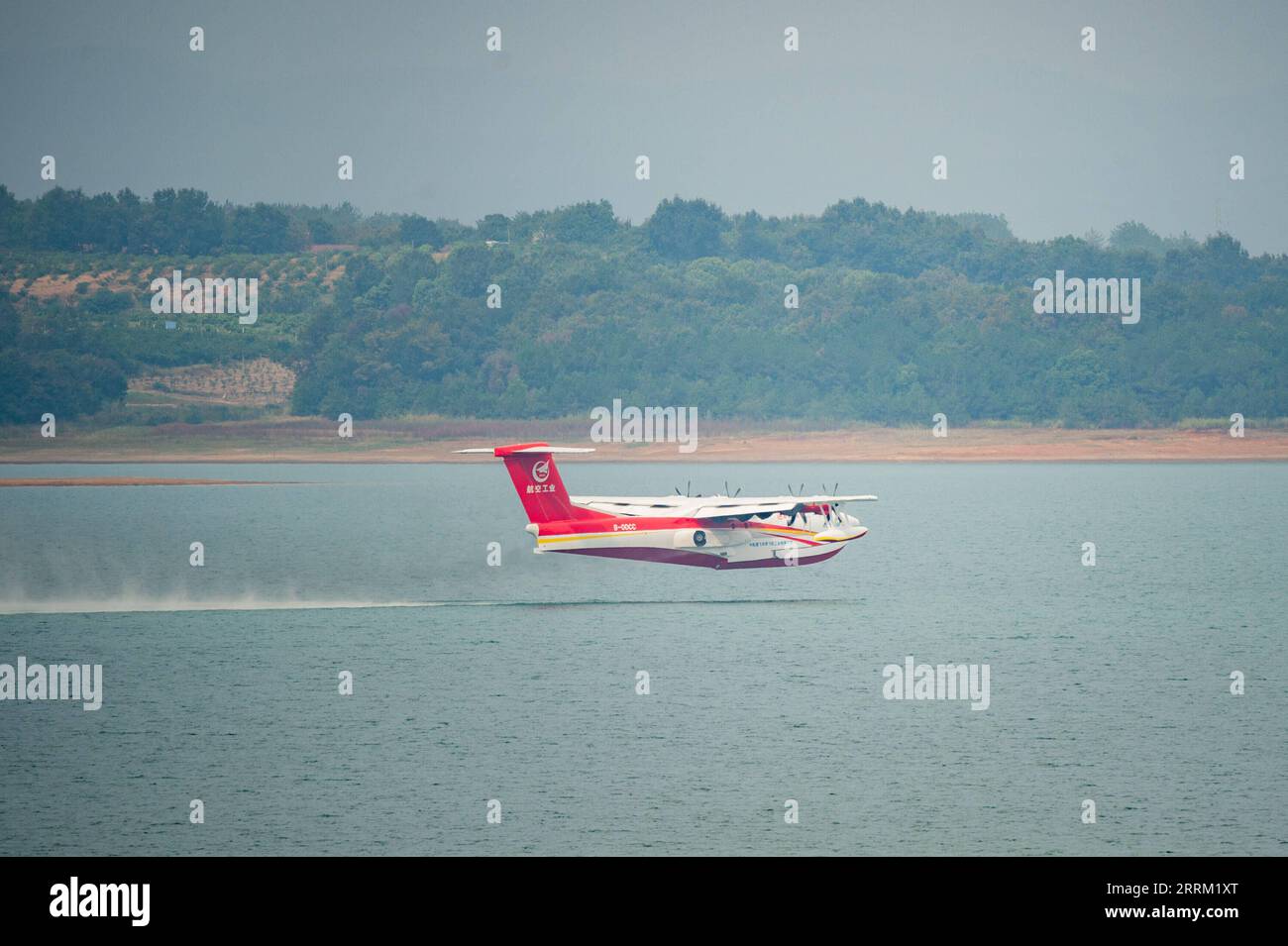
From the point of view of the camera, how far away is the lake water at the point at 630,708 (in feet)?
137

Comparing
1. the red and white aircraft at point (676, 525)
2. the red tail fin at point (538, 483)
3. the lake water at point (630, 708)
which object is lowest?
the lake water at point (630, 708)

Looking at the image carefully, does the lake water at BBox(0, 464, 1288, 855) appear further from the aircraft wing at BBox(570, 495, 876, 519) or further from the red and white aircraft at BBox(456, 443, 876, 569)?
the aircraft wing at BBox(570, 495, 876, 519)

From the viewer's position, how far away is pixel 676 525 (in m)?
68.6

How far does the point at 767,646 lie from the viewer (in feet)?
225

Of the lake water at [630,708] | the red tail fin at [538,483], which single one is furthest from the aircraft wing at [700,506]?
the lake water at [630,708]

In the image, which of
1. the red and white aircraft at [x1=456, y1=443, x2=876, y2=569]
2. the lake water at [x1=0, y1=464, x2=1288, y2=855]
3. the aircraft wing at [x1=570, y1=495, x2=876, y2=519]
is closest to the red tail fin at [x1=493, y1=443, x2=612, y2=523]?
the red and white aircraft at [x1=456, y1=443, x2=876, y2=569]

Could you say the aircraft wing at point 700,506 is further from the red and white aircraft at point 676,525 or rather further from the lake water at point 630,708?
the lake water at point 630,708

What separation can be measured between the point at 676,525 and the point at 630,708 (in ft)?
46.5

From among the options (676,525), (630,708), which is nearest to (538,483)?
(676,525)

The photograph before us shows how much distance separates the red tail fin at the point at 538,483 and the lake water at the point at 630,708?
20.6 ft

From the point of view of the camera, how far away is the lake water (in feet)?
137

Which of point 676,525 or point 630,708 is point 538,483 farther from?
point 630,708
